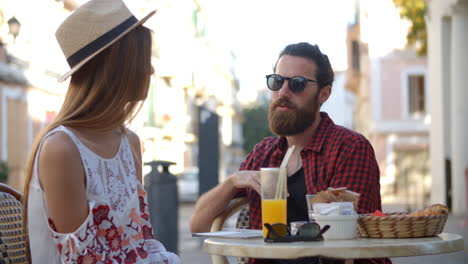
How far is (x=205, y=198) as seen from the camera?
3.89 metres

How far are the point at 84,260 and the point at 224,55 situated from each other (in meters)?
69.0

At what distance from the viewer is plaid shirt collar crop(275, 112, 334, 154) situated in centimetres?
385

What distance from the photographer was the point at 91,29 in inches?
117

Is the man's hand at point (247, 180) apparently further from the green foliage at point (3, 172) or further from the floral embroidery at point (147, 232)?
the green foliage at point (3, 172)

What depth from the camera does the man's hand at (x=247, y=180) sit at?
3.61 metres

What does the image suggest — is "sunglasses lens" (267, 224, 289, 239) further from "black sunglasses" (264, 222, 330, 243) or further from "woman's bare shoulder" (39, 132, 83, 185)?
"woman's bare shoulder" (39, 132, 83, 185)

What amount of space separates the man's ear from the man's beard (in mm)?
107

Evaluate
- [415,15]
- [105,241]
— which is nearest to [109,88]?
[105,241]

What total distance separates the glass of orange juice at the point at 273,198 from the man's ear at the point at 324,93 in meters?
1.14

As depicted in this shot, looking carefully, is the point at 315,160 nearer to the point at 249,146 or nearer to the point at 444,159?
the point at 444,159

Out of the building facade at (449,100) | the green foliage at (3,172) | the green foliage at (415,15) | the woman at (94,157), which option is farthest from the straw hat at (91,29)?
the green foliage at (415,15)

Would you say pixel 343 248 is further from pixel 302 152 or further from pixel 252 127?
pixel 252 127

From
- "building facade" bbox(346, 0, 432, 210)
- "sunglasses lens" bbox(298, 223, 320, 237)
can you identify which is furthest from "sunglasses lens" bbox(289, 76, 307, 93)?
"building facade" bbox(346, 0, 432, 210)

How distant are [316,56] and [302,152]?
504 mm
